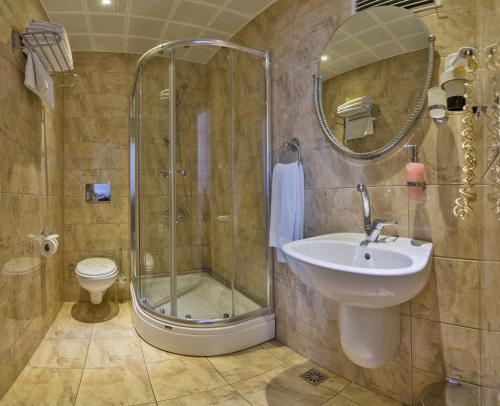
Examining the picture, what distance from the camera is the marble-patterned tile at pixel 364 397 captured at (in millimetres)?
1333

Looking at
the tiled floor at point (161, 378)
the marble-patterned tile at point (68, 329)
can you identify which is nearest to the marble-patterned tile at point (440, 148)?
the tiled floor at point (161, 378)

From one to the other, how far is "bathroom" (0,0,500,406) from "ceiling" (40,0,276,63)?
0.02 meters

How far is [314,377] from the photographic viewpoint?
1.54 metres

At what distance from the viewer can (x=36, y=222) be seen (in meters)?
1.90

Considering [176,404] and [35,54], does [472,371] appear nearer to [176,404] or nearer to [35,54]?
[176,404]

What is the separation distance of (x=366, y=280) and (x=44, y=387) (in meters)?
1.73

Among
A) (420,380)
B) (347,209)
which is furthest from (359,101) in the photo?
(420,380)

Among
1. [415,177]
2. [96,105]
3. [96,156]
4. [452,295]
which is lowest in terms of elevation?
[452,295]

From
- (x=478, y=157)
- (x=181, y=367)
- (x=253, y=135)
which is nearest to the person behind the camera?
(x=478, y=157)

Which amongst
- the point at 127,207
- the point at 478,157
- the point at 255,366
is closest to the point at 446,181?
the point at 478,157

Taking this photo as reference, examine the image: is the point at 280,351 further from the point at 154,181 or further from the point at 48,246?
the point at 48,246

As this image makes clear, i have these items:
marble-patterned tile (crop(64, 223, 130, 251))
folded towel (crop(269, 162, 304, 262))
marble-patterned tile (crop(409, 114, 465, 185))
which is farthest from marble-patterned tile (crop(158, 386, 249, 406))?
marble-patterned tile (crop(64, 223, 130, 251))

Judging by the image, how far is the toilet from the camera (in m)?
Answer: 2.25

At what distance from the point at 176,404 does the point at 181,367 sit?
0.30 meters
